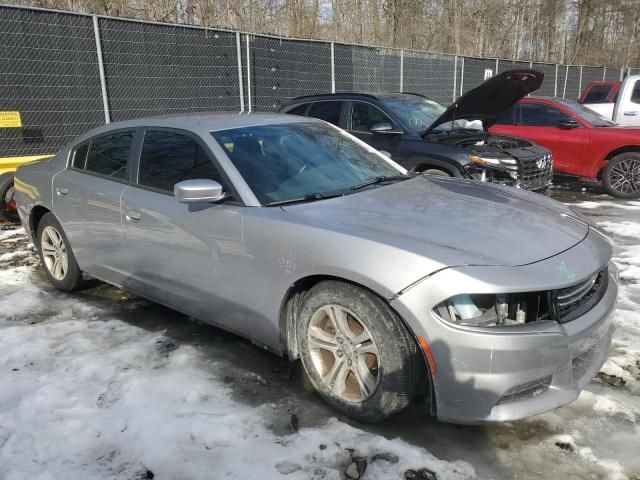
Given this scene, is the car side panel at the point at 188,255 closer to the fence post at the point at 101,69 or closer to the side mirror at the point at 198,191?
the side mirror at the point at 198,191

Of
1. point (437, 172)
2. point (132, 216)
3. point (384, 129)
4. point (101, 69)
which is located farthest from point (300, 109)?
point (132, 216)

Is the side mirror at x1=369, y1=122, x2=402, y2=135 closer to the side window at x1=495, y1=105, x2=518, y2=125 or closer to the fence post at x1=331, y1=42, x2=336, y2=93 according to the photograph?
the side window at x1=495, y1=105, x2=518, y2=125

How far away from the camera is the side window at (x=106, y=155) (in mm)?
4145

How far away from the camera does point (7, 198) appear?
23.9 ft

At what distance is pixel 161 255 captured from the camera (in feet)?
12.2

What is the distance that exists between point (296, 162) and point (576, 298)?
1.85m

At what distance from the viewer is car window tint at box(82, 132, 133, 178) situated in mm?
4139

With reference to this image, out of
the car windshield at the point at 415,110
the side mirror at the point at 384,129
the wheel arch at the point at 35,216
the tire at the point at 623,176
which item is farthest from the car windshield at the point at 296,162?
the tire at the point at 623,176

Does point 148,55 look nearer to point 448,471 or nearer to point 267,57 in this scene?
point 267,57

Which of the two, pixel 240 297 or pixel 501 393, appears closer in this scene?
pixel 501 393

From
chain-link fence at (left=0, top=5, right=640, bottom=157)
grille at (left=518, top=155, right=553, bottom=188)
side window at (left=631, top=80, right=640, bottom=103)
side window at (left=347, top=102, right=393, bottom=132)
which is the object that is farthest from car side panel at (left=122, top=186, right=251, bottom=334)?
side window at (left=631, top=80, right=640, bottom=103)

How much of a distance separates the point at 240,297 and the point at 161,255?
79cm

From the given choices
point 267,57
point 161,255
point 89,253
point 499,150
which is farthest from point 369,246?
point 267,57

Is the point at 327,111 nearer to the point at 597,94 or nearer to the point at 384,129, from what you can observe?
the point at 384,129
